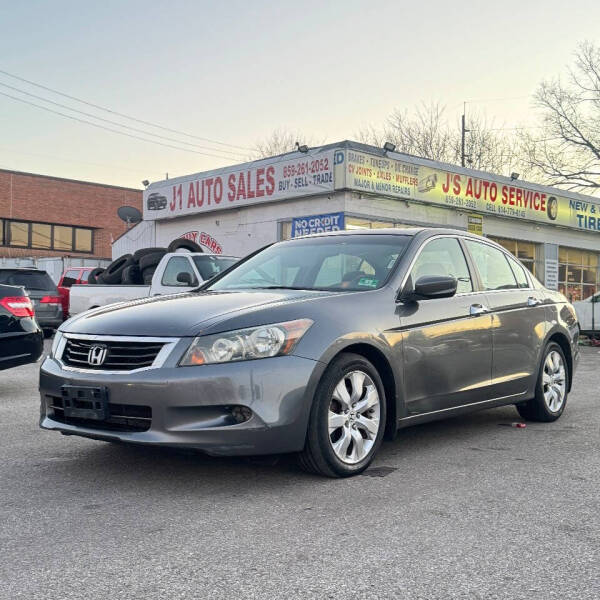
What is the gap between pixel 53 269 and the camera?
32.4 meters

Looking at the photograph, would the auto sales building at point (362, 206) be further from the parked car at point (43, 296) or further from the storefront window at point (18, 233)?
the storefront window at point (18, 233)

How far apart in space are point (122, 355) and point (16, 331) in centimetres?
402

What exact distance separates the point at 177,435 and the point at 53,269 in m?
29.8

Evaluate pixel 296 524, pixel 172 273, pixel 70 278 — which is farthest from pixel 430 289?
pixel 70 278

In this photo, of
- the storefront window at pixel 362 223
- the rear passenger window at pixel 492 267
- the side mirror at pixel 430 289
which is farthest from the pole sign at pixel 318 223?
the side mirror at pixel 430 289

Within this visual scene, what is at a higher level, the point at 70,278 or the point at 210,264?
the point at 70,278

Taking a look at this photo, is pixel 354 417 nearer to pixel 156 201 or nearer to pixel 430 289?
pixel 430 289

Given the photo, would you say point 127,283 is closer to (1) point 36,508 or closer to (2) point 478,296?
(2) point 478,296

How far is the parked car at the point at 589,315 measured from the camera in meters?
17.5

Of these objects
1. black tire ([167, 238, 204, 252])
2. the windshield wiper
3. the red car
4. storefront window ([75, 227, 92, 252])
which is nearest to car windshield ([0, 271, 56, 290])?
black tire ([167, 238, 204, 252])

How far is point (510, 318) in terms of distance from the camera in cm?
626

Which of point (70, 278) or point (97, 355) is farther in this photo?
point (70, 278)

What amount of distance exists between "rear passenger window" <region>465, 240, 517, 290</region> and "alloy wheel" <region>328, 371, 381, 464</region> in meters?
1.82

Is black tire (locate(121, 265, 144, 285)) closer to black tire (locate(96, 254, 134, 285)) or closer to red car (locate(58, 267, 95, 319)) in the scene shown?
black tire (locate(96, 254, 134, 285))
